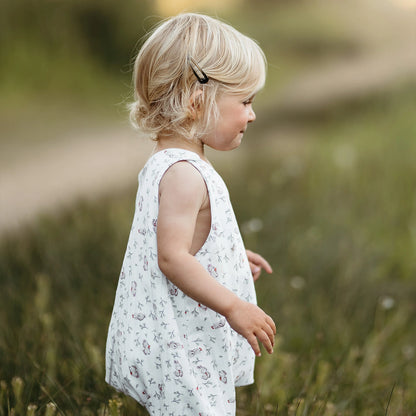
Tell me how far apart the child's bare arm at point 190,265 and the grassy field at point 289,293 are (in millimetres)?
382

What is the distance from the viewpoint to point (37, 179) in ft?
17.5

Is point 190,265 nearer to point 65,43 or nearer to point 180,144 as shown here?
point 180,144

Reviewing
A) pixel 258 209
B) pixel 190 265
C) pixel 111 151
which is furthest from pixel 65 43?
pixel 190 265

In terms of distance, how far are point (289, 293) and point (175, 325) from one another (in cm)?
146

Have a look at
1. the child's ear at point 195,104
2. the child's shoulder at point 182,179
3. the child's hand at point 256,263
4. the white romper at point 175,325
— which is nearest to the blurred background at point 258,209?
the white romper at point 175,325

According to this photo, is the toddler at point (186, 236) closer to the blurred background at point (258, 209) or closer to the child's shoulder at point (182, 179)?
the child's shoulder at point (182, 179)

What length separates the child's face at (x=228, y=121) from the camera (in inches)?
68.7

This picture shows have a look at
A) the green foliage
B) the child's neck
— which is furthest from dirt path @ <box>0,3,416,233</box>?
the green foliage

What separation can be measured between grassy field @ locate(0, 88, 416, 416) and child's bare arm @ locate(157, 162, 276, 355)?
15.0 inches

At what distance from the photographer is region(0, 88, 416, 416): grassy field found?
217cm

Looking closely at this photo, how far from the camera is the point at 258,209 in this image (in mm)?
3883

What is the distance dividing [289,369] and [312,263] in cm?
107

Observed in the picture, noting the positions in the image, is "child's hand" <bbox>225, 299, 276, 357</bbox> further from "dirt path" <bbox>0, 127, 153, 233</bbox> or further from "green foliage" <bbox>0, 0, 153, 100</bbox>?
"green foliage" <bbox>0, 0, 153, 100</bbox>

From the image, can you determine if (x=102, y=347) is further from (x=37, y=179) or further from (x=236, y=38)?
(x=37, y=179)
